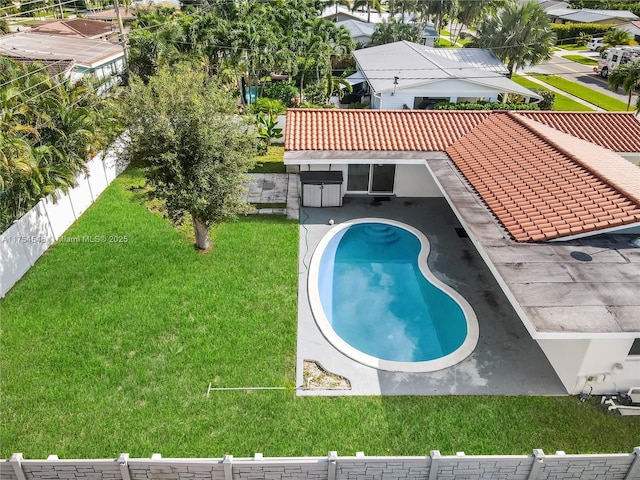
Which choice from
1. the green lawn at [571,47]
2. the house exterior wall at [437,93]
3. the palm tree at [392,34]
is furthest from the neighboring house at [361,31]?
the green lawn at [571,47]

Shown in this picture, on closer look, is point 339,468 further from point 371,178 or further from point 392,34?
point 392,34

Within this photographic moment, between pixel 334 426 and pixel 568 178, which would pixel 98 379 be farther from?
pixel 568 178

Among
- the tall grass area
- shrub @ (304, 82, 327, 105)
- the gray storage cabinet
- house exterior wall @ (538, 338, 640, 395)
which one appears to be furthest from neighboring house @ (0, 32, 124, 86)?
house exterior wall @ (538, 338, 640, 395)

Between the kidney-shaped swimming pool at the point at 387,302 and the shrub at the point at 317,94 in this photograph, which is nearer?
the kidney-shaped swimming pool at the point at 387,302

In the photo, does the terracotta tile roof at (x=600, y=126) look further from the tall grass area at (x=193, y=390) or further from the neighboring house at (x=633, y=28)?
the neighboring house at (x=633, y=28)

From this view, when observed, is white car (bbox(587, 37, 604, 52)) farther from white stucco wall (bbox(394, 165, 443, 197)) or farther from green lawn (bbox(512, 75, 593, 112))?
white stucco wall (bbox(394, 165, 443, 197))

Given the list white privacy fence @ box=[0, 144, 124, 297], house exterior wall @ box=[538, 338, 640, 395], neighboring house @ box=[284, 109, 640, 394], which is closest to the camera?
neighboring house @ box=[284, 109, 640, 394]
